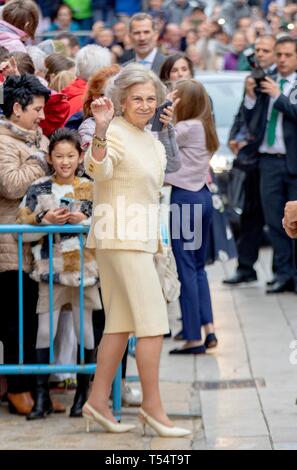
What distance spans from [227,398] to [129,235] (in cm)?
162

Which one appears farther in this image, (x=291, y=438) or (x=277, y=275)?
(x=277, y=275)

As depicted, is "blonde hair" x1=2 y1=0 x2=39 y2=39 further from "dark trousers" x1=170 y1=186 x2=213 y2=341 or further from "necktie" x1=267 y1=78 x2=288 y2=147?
"necktie" x1=267 y1=78 x2=288 y2=147

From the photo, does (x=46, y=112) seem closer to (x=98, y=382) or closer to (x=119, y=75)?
(x=119, y=75)

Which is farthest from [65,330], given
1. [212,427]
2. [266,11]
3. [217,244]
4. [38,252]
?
[266,11]

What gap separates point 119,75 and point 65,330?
1.68 meters

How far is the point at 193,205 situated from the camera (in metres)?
10.3

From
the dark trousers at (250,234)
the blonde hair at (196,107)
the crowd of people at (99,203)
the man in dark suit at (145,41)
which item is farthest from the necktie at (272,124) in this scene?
the blonde hair at (196,107)

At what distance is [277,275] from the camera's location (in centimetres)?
1321

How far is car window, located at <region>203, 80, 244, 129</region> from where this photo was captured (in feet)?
54.0

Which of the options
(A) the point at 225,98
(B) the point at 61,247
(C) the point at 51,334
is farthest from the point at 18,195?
(A) the point at 225,98

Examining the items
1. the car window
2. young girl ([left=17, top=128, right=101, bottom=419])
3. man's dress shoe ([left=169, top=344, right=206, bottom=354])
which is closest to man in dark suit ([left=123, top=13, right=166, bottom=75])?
man's dress shoe ([left=169, top=344, right=206, bottom=354])

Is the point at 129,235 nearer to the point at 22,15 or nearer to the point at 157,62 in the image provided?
the point at 22,15

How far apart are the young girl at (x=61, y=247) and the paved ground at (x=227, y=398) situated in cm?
39

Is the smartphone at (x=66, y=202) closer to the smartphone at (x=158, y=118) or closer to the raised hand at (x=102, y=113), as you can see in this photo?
the smartphone at (x=158, y=118)
